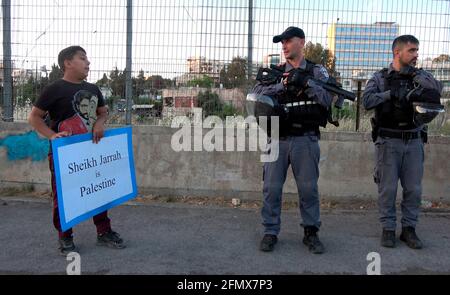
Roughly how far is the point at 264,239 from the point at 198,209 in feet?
5.15

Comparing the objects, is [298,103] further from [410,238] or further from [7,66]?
[7,66]

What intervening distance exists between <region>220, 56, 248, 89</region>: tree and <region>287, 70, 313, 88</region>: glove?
215cm

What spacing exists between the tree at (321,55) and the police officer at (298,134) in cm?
167

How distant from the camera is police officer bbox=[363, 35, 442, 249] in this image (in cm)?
433

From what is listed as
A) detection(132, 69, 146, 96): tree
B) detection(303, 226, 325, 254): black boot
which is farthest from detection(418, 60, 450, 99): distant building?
detection(132, 69, 146, 96): tree

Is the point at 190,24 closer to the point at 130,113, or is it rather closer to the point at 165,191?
the point at 130,113

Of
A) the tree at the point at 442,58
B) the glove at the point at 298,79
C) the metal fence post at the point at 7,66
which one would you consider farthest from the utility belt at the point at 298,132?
the metal fence post at the point at 7,66

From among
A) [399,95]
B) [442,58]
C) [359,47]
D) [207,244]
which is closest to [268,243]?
[207,244]

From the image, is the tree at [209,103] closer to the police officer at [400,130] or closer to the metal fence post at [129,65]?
the metal fence post at [129,65]

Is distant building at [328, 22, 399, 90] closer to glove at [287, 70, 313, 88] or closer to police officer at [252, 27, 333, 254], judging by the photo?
police officer at [252, 27, 333, 254]

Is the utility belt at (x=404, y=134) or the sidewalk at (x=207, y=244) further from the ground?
the utility belt at (x=404, y=134)

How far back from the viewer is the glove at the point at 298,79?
406cm

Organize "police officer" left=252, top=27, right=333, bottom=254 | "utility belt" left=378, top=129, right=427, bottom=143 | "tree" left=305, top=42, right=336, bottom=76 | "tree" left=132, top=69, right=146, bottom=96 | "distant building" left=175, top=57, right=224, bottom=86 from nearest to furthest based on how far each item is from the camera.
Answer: "police officer" left=252, top=27, right=333, bottom=254, "utility belt" left=378, top=129, right=427, bottom=143, "tree" left=305, top=42, right=336, bottom=76, "distant building" left=175, top=57, right=224, bottom=86, "tree" left=132, top=69, right=146, bottom=96
